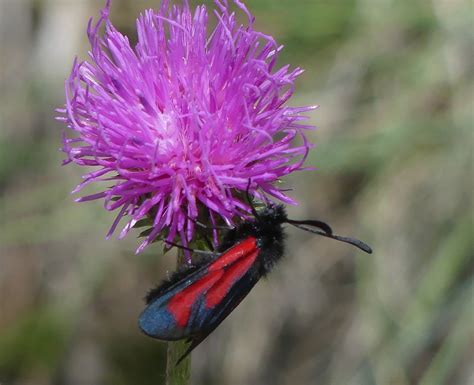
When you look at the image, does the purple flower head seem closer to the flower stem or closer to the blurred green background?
the flower stem

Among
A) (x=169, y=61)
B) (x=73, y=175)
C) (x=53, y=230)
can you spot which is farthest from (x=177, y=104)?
(x=73, y=175)

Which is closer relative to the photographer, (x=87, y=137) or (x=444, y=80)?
(x=87, y=137)

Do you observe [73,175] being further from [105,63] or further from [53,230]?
[105,63]

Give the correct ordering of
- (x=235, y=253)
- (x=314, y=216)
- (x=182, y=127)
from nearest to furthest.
Answer: 1. (x=235, y=253)
2. (x=182, y=127)
3. (x=314, y=216)

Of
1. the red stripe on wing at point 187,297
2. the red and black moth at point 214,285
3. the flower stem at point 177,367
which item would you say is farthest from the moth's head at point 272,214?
the flower stem at point 177,367

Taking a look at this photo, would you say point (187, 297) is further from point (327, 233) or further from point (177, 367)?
point (327, 233)

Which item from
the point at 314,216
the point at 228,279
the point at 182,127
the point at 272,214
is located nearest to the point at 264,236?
the point at 272,214
